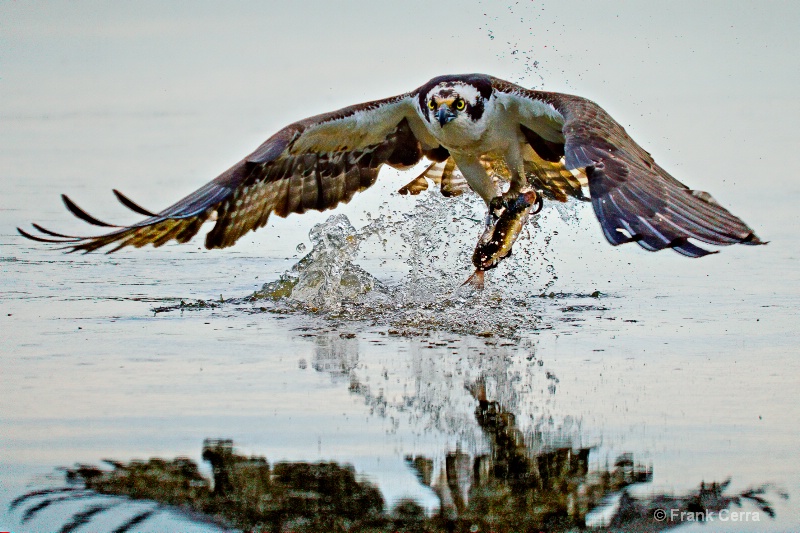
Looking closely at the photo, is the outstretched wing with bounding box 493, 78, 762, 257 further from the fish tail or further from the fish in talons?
the fish tail

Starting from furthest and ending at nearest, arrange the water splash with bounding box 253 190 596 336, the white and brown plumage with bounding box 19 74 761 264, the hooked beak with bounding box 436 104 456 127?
1. the hooked beak with bounding box 436 104 456 127
2. the water splash with bounding box 253 190 596 336
3. the white and brown plumage with bounding box 19 74 761 264

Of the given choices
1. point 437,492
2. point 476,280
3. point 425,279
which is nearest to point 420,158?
point 425,279

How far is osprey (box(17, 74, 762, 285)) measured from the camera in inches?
269

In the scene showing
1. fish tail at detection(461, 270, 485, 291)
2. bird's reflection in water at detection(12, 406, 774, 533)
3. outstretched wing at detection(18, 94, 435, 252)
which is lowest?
bird's reflection in water at detection(12, 406, 774, 533)

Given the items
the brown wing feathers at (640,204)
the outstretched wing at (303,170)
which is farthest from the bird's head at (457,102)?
the brown wing feathers at (640,204)

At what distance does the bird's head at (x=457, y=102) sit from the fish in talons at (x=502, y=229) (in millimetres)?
676

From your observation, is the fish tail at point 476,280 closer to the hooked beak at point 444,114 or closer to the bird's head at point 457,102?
the bird's head at point 457,102

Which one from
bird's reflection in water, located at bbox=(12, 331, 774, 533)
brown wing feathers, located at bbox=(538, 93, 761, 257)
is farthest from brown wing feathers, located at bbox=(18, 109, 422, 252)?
bird's reflection in water, located at bbox=(12, 331, 774, 533)

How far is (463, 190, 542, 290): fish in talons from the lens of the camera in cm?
776

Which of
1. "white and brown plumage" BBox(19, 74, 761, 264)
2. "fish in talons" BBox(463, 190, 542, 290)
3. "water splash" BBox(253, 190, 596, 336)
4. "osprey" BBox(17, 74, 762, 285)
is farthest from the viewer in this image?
"fish in talons" BBox(463, 190, 542, 290)

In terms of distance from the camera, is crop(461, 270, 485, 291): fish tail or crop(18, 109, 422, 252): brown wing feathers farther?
crop(461, 270, 485, 291): fish tail

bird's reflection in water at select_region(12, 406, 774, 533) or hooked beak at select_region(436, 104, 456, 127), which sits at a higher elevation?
hooked beak at select_region(436, 104, 456, 127)

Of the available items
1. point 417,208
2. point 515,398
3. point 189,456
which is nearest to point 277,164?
point 417,208

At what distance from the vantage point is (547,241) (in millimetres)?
8938
